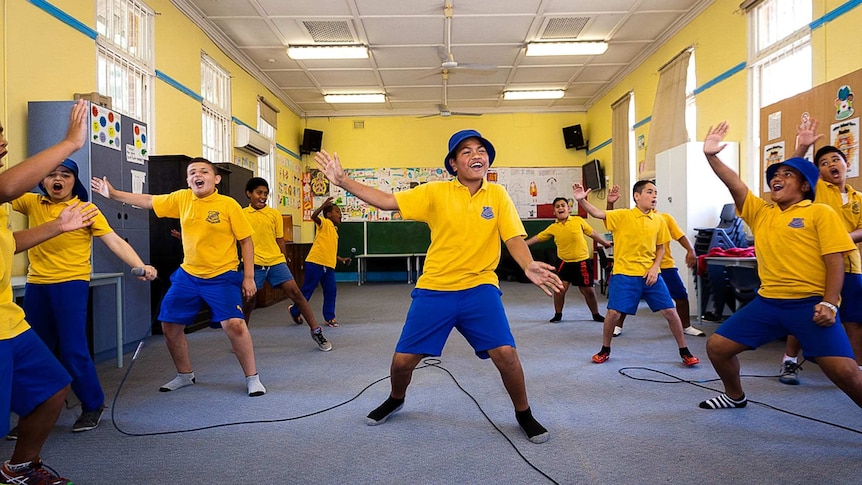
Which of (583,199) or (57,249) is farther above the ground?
(583,199)

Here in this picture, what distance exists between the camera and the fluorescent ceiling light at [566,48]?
909 cm

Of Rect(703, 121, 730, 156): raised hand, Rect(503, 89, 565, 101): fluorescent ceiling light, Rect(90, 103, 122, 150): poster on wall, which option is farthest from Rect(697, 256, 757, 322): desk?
Rect(503, 89, 565, 101): fluorescent ceiling light

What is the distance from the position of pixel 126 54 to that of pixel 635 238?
602 centimetres

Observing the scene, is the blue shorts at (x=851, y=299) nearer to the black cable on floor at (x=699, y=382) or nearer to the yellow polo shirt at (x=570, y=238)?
the black cable on floor at (x=699, y=382)

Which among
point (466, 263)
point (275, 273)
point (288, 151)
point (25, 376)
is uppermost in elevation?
point (288, 151)

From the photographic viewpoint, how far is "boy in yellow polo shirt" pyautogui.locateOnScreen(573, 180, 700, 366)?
428 centimetres

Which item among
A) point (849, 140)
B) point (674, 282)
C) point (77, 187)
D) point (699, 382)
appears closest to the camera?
point (77, 187)

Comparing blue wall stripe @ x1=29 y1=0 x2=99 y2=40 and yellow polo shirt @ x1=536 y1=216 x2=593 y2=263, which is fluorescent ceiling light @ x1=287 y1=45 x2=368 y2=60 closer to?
blue wall stripe @ x1=29 y1=0 x2=99 y2=40

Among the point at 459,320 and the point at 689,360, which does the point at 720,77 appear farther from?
the point at 459,320

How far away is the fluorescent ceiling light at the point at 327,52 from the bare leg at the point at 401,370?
749 centimetres

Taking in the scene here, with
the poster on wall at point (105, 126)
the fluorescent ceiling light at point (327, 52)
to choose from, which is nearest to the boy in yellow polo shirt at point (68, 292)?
the poster on wall at point (105, 126)

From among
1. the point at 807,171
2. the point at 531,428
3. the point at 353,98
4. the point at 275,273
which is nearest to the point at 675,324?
the point at 807,171

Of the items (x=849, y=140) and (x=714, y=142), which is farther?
(x=849, y=140)

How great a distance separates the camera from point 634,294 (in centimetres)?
429
